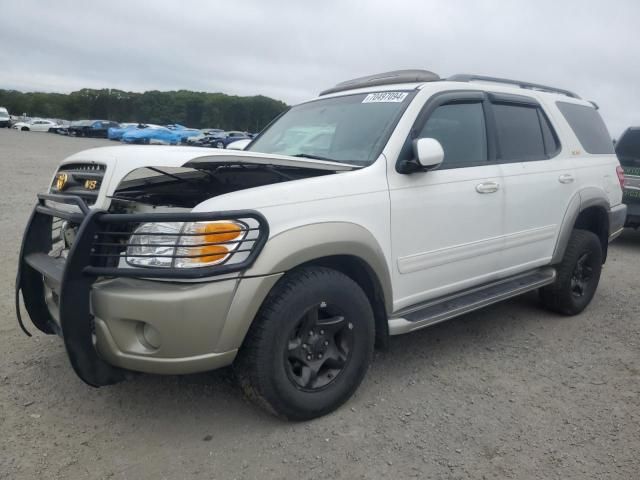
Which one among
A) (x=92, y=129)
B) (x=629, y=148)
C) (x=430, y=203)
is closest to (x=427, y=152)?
(x=430, y=203)

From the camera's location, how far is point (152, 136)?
36.1 m

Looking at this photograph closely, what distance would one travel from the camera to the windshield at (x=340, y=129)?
3.22 metres

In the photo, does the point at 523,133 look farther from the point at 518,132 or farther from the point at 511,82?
the point at 511,82

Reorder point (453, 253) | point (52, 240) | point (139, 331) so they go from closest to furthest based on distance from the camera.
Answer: point (139, 331), point (52, 240), point (453, 253)

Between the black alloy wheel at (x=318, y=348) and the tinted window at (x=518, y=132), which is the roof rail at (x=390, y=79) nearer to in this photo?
the tinted window at (x=518, y=132)

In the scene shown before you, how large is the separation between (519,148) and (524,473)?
95.9 inches

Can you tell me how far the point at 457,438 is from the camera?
8.94ft

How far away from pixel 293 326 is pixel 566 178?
284cm

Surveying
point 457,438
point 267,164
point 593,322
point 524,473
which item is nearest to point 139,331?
point 267,164

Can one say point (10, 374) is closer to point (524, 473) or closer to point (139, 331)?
point (139, 331)

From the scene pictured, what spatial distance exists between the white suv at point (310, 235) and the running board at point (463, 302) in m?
0.01

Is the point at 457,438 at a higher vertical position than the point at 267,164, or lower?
lower

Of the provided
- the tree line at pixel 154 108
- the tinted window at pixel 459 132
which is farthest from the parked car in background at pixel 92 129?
the tinted window at pixel 459 132

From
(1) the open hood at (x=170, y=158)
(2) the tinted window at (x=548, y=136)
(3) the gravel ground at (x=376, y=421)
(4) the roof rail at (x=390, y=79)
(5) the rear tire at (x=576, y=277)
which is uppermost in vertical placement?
(4) the roof rail at (x=390, y=79)
